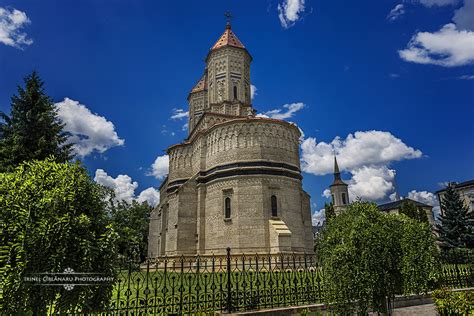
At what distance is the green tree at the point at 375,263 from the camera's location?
243 inches

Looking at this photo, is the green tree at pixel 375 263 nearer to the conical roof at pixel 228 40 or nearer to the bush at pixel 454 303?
the bush at pixel 454 303

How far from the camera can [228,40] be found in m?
31.8

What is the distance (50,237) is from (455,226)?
32447 mm

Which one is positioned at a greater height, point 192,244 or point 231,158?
point 231,158

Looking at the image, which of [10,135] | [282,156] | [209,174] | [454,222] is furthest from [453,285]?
[10,135]

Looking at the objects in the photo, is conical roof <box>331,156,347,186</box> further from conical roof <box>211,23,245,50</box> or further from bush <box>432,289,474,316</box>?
bush <box>432,289,474,316</box>

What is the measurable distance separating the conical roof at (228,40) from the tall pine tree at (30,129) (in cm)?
1947

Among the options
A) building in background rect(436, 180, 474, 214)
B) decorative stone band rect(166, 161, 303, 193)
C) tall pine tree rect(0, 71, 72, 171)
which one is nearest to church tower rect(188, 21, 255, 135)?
decorative stone band rect(166, 161, 303, 193)

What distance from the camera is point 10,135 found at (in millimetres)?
14891

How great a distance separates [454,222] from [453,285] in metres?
19.5

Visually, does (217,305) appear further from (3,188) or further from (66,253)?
(3,188)

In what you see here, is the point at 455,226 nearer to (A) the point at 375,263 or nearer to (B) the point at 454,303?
(B) the point at 454,303

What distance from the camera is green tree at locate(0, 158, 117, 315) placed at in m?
4.12

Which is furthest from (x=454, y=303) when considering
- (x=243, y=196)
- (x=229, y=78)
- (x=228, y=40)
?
(x=228, y=40)
